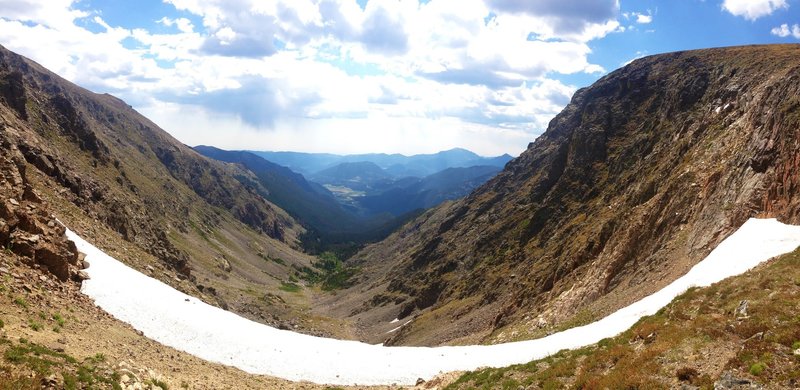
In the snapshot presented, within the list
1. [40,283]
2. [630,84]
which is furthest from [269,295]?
[40,283]

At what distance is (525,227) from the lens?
95812 mm

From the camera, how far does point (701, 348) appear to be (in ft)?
58.0

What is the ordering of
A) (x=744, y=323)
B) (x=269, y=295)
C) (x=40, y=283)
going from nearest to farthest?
(x=744, y=323), (x=40, y=283), (x=269, y=295)

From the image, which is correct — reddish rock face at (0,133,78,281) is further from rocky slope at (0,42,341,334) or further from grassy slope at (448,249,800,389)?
grassy slope at (448,249,800,389)

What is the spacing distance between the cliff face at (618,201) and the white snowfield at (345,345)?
10.2 feet

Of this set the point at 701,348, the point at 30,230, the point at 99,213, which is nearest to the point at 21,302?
the point at 30,230

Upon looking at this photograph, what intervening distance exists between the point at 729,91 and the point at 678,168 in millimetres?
19118


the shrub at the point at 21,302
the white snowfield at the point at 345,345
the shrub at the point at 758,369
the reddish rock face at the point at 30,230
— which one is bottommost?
the white snowfield at the point at 345,345

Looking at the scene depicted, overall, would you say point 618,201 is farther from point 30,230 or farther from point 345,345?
point 30,230

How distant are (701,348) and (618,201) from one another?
54.2 metres

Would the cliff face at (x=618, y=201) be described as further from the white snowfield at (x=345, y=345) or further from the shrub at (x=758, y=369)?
the shrub at (x=758, y=369)

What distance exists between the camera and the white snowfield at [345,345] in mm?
29542

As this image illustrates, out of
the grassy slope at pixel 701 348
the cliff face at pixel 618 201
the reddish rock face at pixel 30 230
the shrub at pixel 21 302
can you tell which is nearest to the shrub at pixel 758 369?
the grassy slope at pixel 701 348

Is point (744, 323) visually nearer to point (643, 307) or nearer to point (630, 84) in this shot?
point (643, 307)
